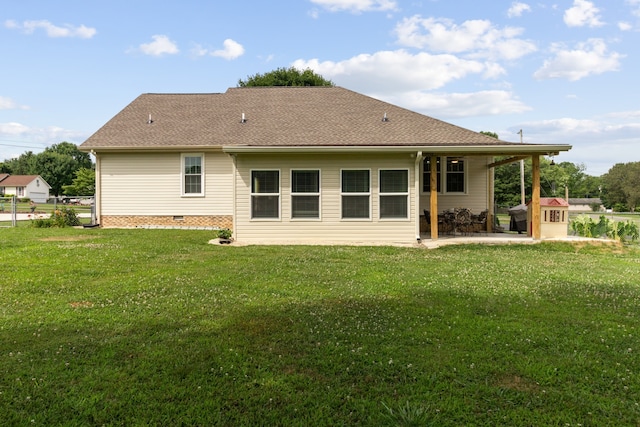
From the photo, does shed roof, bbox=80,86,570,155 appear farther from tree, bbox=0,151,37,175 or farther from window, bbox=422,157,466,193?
A: tree, bbox=0,151,37,175

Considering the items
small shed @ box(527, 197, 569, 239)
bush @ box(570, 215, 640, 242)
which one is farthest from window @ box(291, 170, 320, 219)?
bush @ box(570, 215, 640, 242)

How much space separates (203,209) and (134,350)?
12.7m

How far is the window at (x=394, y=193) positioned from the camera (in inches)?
454

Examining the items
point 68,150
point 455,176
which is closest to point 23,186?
point 68,150

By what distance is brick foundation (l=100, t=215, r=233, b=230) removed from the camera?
15.8m

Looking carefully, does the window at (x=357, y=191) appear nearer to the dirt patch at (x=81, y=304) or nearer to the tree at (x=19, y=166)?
the dirt patch at (x=81, y=304)

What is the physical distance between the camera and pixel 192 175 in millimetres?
15836

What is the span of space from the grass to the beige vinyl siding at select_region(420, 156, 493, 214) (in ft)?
22.6

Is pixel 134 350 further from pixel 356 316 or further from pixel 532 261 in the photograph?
pixel 532 261

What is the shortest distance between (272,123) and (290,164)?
4.27 m

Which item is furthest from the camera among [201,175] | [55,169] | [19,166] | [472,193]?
[19,166]

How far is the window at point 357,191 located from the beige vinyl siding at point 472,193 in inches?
144

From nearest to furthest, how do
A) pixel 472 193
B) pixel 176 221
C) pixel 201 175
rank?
pixel 472 193, pixel 201 175, pixel 176 221

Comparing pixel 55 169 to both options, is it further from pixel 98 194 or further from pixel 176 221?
pixel 176 221
